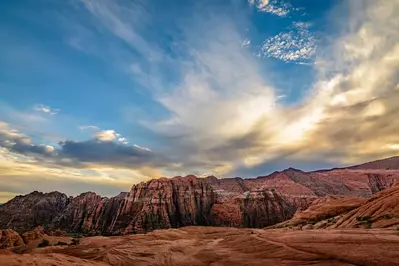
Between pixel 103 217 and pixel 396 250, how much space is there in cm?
12687

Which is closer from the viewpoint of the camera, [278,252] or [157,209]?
[278,252]

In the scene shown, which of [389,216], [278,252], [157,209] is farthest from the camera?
[157,209]

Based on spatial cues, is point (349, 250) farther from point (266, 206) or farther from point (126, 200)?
point (126, 200)

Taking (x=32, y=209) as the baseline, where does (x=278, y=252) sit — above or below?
below

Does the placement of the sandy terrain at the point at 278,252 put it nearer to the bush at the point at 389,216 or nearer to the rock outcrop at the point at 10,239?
the bush at the point at 389,216

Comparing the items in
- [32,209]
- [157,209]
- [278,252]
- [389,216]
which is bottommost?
[278,252]

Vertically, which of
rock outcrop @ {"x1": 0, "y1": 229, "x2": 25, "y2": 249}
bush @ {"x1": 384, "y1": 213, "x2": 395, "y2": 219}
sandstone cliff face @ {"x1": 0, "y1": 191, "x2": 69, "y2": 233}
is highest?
sandstone cliff face @ {"x1": 0, "y1": 191, "x2": 69, "y2": 233}

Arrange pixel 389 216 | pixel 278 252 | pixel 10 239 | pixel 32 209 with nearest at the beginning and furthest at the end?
pixel 278 252
pixel 389 216
pixel 10 239
pixel 32 209

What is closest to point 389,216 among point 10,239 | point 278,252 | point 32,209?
point 278,252

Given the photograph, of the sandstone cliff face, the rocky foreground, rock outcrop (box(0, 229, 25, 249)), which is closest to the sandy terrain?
rock outcrop (box(0, 229, 25, 249))

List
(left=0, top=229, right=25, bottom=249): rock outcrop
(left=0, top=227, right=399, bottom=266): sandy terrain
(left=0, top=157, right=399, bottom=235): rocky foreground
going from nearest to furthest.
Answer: (left=0, top=227, right=399, bottom=266): sandy terrain < (left=0, top=229, right=25, bottom=249): rock outcrop < (left=0, top=157, right=399, bottom=235): rocky foreground

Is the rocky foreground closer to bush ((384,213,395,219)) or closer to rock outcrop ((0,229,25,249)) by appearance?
rock outcrop ((0,229,25,249))

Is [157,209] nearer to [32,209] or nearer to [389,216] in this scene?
[32,209]

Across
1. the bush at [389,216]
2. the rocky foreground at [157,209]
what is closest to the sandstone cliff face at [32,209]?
the rocky foreground at [157,209]
